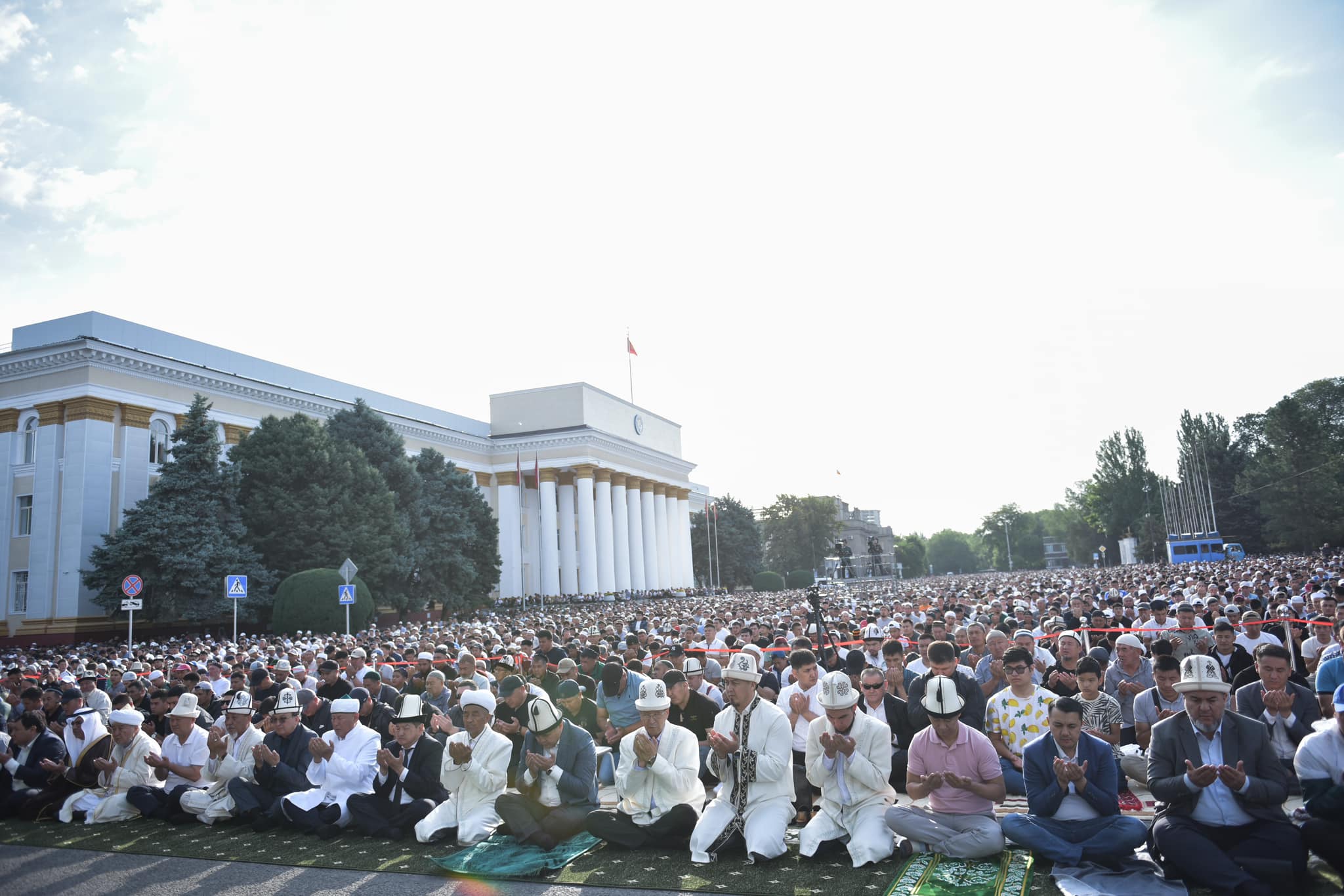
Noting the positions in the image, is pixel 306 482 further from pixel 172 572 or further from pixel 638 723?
pixel 638 723

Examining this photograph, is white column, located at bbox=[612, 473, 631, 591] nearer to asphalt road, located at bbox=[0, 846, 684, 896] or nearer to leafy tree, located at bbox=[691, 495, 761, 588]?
leafy tree, located at bbox=[691, 495, 761, 588]

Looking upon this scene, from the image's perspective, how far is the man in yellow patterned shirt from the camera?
8430 millimetres

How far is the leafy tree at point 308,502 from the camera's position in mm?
35750

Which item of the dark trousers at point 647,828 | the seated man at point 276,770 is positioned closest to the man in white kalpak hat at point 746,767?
the dark trousers at point 647,828

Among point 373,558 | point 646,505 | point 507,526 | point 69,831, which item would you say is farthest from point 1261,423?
point 69,831

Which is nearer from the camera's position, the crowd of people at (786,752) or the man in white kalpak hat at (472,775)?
the crowd of people at (786,752)

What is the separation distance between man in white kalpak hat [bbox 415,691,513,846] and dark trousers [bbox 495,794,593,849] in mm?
244

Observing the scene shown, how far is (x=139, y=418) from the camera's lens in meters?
37.3

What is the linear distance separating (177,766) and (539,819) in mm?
4790

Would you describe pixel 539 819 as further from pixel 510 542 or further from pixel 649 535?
pixel 649 535

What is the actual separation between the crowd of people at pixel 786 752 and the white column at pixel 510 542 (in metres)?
46.3

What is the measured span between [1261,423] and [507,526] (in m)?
78.6

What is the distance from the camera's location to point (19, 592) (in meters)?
35.0

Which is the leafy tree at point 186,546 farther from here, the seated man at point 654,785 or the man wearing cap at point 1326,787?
the man wearing cap at point 1326,787
